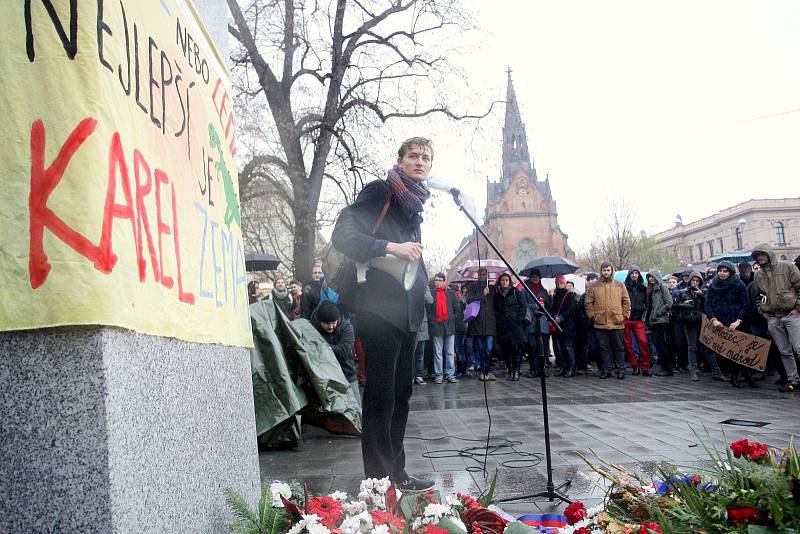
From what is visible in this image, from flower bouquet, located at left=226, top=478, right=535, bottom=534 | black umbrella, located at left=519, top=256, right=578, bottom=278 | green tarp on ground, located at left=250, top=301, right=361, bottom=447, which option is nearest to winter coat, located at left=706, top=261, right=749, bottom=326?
black umbrella, located at left=519, top=256, right=578, bottom=278

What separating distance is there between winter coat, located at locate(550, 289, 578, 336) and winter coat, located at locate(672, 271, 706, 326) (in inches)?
69.6

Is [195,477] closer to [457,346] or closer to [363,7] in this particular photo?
[457,346]

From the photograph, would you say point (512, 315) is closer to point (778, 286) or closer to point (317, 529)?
point (778, 286)

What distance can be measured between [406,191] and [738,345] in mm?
7814

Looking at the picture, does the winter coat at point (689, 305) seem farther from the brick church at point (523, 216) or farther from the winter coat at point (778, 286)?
the brick church at point (523, 216)

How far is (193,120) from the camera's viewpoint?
2271 mm

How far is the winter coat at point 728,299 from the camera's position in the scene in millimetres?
9492

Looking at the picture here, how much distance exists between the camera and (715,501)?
174cm

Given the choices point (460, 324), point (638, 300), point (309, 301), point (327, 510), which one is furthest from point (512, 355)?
point (327, 510)

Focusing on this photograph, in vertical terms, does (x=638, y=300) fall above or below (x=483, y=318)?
above

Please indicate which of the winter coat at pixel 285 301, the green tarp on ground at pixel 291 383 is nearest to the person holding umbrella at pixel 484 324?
the winter coat at pixel 285 301

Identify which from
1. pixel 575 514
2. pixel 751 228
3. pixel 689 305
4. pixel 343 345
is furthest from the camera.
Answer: pixel 751 228

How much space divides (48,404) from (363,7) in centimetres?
1639

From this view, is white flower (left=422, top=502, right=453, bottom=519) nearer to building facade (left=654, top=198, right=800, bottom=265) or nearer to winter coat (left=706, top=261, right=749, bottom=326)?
winter coat (left=706, top=261, right=749, bottom=326)
